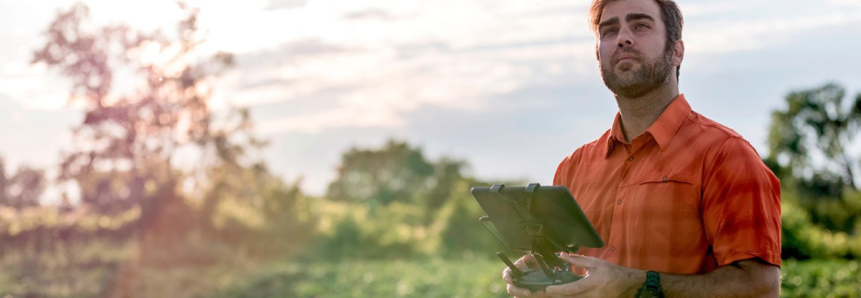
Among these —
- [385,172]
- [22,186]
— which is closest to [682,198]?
[22,186]

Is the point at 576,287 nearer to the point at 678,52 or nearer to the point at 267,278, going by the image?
the point at 678,52

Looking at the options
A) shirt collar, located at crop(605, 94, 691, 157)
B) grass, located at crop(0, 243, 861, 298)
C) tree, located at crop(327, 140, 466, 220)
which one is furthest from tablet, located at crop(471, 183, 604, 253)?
tree, located at crop(327, 140, 466, 220)

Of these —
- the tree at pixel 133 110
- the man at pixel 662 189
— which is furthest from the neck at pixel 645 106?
the tree at pixel 133 110

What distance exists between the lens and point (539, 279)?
6.67 feet

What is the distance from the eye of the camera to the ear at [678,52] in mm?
2297

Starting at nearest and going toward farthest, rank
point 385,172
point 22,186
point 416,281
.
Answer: point 416,281 < point 22,186 < point 385,172

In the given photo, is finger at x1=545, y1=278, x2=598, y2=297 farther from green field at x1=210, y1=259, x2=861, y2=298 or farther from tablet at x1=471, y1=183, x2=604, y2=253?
green field at x1=210, y1=259, x2=861, y2=298

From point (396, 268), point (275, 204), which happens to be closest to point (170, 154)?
point (275, 204)

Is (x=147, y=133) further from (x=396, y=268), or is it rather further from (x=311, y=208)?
(x=396, y=268)

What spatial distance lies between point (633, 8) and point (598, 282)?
0.77 meters

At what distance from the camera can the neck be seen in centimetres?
227

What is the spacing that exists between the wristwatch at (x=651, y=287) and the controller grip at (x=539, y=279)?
0.48 feet

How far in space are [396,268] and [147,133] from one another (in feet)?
28.6

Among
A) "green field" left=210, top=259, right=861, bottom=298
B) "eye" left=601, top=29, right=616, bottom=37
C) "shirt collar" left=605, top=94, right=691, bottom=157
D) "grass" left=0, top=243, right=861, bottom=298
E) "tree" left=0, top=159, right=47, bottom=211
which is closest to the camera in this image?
"shirt collar" left=605, top=94, right=691, bottom=157
